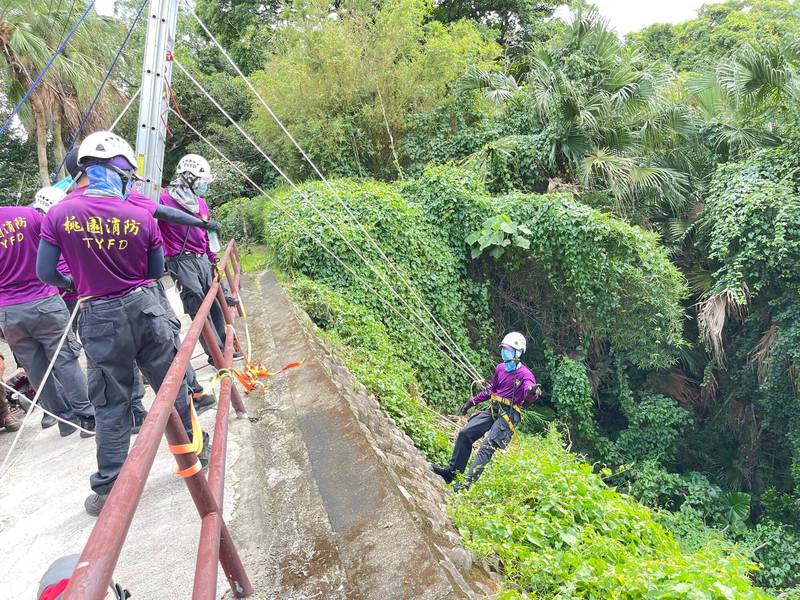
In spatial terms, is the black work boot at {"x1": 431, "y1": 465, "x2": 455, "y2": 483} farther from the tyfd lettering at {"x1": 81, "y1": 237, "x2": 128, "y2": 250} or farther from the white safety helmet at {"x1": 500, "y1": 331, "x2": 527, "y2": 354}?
the tyfd lettering at {"x1": 81, "y1": 237, "x2": 128, "y2": 250}

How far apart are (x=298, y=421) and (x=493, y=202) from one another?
712 cm

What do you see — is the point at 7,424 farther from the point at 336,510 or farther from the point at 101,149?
the point at 336,510

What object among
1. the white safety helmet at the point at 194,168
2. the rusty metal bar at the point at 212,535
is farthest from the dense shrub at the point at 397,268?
the rusty metal bar at the point at 212,535

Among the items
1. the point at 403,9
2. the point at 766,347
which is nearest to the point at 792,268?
the point at 766,347

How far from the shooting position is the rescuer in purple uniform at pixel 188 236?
4.38m

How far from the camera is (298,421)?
3.91 meters

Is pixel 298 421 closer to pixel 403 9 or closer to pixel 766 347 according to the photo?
pixel 766 347

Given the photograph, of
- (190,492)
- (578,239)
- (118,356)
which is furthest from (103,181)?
(578,239)

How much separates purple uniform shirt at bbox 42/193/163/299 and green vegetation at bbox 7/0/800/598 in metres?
3.21

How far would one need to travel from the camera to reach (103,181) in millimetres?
2689

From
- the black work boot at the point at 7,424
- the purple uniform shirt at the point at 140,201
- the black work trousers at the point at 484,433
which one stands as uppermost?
the purple uniform shirt at the point at 140,201

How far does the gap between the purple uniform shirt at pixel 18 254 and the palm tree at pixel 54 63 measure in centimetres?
752

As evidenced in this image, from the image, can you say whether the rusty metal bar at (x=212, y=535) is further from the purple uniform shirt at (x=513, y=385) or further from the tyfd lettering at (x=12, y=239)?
the purple uniform shirt at (x=513, y=385)

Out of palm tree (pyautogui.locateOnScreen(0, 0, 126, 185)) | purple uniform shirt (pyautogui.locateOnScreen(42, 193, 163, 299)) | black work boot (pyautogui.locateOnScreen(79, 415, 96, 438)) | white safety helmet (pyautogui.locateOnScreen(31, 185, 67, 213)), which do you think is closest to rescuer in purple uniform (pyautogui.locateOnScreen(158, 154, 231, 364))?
white safety helmet (pyautogui.locateOnScreen(31, 185, 67, 213))
